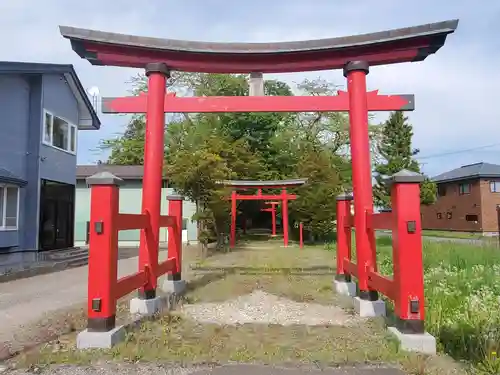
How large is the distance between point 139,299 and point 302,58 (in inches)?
173

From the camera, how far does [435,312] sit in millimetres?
5285

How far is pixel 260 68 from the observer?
22.9ft

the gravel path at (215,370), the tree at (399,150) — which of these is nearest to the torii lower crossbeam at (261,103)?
the gravel path at (215,370)

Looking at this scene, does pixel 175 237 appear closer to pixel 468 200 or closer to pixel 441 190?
pixel 468 200

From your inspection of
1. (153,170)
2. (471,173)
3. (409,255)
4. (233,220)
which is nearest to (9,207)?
(153,170)

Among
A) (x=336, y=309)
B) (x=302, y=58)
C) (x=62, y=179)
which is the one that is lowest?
(x=336, y=309)

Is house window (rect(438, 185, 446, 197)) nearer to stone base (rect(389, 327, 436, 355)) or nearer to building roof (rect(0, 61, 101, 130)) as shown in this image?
building roof (rect(0, 61, 101, 130))

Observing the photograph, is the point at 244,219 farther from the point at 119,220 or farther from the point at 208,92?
the point at 119,220

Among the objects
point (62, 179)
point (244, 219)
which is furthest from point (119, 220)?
point (244, 219)

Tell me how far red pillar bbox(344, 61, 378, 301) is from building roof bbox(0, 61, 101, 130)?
9.89 metres

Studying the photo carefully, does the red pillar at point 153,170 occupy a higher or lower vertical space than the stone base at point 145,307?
higher

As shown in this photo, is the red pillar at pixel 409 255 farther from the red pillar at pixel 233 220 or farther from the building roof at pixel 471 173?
the building roof at pixel 471 173

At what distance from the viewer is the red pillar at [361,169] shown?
5.95 meters

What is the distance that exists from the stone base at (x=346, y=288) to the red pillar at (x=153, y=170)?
3.20 metres
